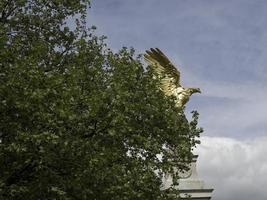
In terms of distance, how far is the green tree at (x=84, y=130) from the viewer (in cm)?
1792

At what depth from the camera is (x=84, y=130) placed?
1902cm

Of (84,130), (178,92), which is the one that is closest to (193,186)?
(178,92)

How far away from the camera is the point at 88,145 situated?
18250 millimetres

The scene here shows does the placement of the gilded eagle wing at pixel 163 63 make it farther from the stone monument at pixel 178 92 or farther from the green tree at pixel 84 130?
the green tree at pixel 84 130

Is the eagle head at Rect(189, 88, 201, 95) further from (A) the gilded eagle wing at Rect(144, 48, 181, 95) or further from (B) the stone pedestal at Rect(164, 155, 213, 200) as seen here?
(B) the stone pedestal at Rect(164, 155, 213, 200)

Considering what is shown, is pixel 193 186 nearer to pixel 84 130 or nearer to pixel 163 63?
pixel 163 63

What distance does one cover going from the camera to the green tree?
17.9 meters

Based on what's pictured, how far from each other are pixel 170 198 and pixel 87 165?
397 cm

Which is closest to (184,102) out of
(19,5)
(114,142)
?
(19,5)

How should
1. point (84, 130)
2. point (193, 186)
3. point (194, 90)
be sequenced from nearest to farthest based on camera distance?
point (84, 130)
point (193, 186)
point (194, 90)

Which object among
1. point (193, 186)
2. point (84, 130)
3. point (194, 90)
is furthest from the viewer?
point (194, 90)

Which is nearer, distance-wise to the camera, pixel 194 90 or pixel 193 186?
pixel 193 186

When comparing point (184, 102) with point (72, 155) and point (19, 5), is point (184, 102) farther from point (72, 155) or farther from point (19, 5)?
point (72, 155)

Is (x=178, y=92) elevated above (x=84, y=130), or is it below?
above
